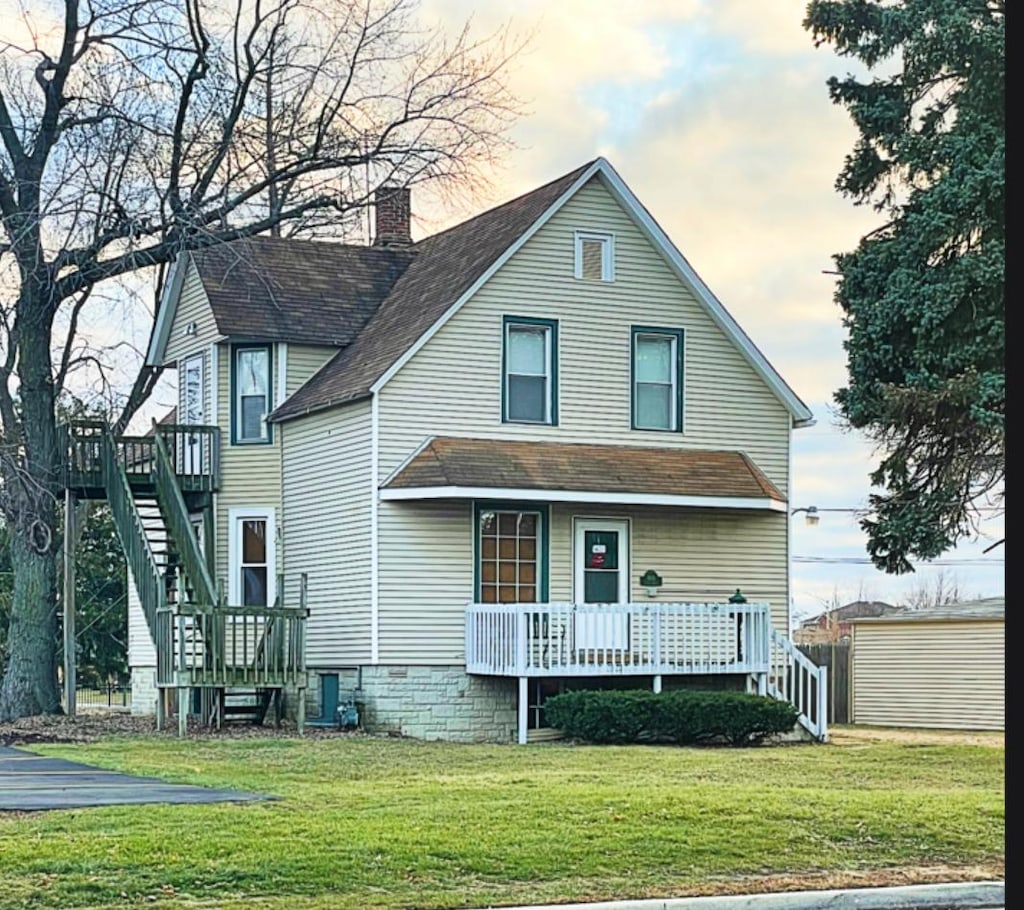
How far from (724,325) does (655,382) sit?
5.08 feet

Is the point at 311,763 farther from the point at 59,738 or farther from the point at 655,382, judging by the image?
the point at 655,382

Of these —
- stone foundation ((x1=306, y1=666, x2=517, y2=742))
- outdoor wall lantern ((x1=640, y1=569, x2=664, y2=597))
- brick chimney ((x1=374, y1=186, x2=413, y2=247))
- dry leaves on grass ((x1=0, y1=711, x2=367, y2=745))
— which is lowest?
dry leaves on grass ((x1=0, y1=711, x2=367, y2=745))

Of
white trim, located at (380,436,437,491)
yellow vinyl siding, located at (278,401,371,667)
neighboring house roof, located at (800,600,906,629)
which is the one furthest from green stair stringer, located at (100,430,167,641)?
neighboring house roof, located at (800,600,906,629)

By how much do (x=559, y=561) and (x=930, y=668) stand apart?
35.8ft

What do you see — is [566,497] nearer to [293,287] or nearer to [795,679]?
[795,679]

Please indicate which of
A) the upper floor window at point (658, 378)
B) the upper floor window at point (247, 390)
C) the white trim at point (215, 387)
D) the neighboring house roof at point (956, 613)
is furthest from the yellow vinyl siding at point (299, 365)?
the neighboring house roof at point (956, 613)

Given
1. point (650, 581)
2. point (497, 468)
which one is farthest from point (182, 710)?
point (650, 581)

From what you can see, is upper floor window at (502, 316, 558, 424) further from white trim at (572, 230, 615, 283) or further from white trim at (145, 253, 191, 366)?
white trim at (145, 253, 191, 366)

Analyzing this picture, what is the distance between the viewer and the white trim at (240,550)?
27359 mm

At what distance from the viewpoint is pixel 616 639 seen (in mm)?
23891

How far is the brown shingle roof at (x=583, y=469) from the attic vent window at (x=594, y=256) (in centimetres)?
278

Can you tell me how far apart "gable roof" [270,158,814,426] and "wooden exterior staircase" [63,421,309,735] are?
197 cm

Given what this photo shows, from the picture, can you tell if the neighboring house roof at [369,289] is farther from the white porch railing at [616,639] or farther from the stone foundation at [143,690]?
the stone foundation at [143,690]

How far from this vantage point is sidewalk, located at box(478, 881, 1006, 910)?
30.6ft
